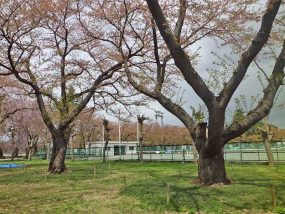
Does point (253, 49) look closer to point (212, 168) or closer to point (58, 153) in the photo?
point (212, 168)

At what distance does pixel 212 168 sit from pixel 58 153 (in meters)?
13.1

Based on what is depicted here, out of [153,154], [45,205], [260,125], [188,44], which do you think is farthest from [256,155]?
[45,205]

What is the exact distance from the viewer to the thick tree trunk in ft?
44.8

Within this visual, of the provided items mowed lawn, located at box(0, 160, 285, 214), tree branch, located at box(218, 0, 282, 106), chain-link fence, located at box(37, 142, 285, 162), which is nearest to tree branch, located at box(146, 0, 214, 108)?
tree branch, located at box(218, 0, 282, 106)

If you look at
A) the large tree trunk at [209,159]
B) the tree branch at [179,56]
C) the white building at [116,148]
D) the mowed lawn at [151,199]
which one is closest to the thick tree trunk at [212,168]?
the large tree trunk at [209,159]

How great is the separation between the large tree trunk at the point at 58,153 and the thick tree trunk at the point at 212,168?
12490 millimetres

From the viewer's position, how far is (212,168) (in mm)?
13773

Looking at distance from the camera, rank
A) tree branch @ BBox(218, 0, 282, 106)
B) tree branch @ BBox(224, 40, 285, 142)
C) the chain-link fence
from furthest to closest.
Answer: the chain-link fence, tree branch @ BBox(224, 40, 285, 142), tree branch @ BBox(218, 0, 282, 106)

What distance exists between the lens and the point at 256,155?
34.3 m

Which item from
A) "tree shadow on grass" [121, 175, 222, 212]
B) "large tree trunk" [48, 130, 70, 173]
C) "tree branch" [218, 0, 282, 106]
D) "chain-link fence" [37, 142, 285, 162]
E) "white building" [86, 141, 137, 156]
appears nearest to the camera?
"tree shadow on grass" [121, 175, 222, 212]

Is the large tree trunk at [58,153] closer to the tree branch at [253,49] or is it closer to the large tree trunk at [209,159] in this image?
the large tree trunk at [209,159]

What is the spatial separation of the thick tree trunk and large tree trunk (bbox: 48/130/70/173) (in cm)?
1249

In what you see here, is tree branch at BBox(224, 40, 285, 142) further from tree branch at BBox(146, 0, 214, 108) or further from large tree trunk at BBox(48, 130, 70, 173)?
large tree trunk at BBox(48, 130, 70, 173)

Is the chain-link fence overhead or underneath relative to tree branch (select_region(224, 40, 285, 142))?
underneath
